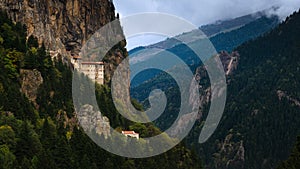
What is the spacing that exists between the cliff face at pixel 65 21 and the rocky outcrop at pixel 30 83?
15.7m

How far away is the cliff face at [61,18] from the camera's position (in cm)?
10544

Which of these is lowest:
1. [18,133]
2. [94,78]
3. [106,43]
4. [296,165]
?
[296,165]

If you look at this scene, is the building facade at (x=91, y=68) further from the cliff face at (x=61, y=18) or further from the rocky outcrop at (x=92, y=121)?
the rocky outcrop at (x=92, y=121)

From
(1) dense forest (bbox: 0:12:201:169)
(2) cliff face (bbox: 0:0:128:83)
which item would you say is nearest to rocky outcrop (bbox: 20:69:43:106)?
(1) dense forest (bbox: 0:12:201:169)

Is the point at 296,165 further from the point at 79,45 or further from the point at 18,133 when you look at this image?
the point at 79,45

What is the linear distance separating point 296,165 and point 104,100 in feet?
123

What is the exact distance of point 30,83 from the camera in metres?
89.6

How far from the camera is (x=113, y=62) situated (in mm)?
143500

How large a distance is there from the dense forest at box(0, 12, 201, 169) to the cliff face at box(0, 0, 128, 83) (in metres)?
4.03

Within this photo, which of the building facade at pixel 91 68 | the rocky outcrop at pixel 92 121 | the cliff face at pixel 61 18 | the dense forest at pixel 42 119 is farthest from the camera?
the building facade at pixel 91 68

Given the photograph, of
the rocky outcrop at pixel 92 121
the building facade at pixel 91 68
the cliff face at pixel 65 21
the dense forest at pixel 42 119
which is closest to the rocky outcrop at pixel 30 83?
the dense forest at pixel 42 119

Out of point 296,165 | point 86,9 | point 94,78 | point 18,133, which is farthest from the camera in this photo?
point 86,9

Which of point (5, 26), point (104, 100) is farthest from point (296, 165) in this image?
point (5, 26)

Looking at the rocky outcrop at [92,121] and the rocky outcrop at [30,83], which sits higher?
the rocky outcrop at [30,83]
